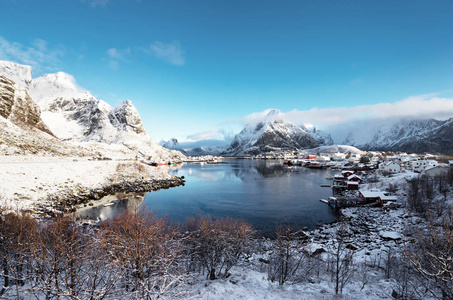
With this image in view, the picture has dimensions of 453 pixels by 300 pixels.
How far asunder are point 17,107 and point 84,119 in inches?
4069

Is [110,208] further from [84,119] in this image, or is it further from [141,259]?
[84,119]

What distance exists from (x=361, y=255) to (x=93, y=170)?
5282 cm

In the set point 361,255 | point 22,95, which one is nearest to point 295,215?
point 361,255

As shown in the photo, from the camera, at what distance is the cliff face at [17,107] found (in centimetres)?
6844

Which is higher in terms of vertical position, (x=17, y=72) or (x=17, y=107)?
(x=17, y=72)

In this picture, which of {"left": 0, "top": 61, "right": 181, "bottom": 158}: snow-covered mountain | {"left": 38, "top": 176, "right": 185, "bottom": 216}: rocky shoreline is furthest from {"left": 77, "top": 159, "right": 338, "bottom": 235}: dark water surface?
{"left": 0, "top": 61, "right": 181, "bottom": 158}: snow-covered mountain

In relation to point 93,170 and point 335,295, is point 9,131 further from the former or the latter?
point 335,295

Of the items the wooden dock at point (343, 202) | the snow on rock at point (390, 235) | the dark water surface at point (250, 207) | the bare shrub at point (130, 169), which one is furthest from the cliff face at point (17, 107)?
the snow on rock at point (390, 235)

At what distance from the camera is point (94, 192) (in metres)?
37.3

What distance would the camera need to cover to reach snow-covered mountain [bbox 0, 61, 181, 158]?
148125 millimetres

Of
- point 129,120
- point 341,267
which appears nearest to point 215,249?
point 341,267

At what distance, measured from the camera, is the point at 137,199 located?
37812mm

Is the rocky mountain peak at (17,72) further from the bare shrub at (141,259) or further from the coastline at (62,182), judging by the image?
the bare shrub at (141,259)

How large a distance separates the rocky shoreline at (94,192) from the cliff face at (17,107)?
5274 centimetres
